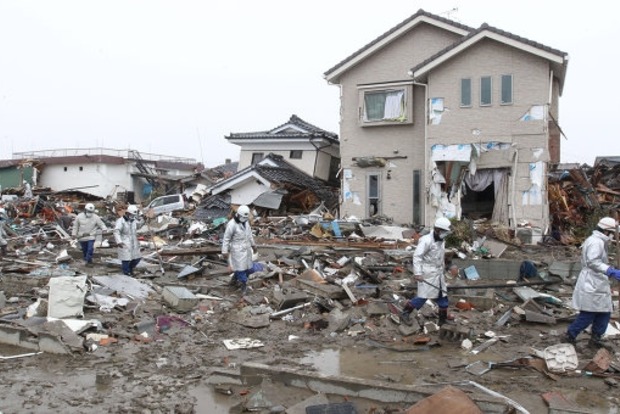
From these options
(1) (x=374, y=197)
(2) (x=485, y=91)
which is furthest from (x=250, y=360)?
(1) (x=374, y=197)

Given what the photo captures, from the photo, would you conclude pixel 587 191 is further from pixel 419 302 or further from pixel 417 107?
pixel 419 302

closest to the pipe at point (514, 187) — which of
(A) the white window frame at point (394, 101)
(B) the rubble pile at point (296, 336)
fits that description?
(B) the rubble pile at point (296, 336)

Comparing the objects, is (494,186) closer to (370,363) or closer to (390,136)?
(390,136)

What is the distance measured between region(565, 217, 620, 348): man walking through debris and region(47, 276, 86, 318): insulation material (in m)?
6.61

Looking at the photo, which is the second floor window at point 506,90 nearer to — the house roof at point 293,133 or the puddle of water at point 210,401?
the house roof at point 293,133

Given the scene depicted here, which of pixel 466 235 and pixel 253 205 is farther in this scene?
pixel 253 205

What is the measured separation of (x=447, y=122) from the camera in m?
16.1

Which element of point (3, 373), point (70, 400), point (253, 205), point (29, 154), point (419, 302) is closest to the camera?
point (70, 400)

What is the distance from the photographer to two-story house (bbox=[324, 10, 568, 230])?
15172 millimetres

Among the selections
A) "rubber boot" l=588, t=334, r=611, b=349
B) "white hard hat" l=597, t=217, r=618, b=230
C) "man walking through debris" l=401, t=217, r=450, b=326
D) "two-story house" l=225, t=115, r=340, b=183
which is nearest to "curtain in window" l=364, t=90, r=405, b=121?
"two-story house" l=225, t=115, r=340, b=183

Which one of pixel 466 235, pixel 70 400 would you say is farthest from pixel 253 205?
pixel 70 400

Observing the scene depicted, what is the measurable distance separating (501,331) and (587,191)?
11422 millimetres

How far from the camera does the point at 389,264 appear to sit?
11719 millimetres

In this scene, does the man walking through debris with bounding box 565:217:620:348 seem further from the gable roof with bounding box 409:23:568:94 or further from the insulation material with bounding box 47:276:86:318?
the gable roof with bounding box 409:23:568:94
